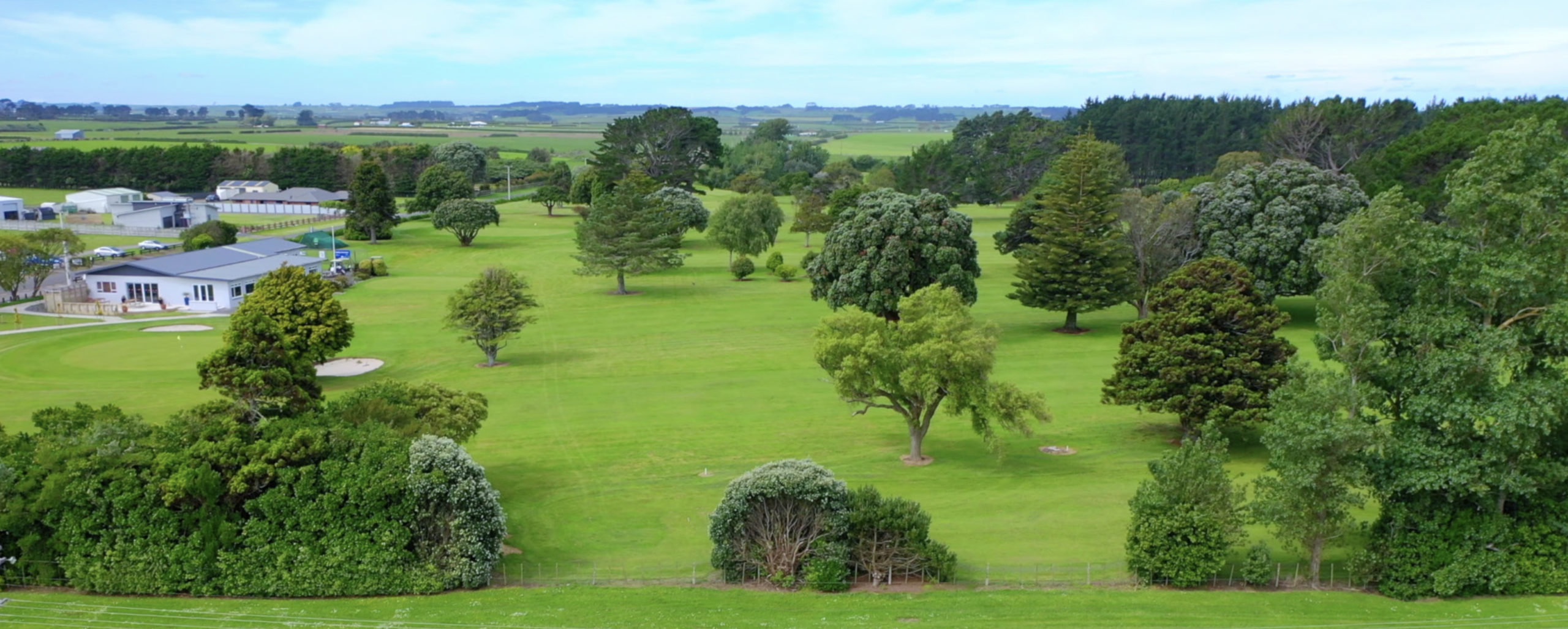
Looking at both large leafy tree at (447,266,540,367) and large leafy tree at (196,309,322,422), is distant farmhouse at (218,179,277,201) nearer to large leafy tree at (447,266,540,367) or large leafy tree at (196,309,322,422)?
large leafy tree at (447,266,540,367)

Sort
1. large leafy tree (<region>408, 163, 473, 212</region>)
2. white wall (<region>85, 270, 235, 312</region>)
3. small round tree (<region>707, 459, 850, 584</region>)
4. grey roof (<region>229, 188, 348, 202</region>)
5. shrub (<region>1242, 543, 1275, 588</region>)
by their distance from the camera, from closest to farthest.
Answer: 1. shrub (<region>1242, 543, 1275, 588</region>)
2. small round tree (<region>707, 459, 850, 584</region>)
3. white wall (<region>85, 270, 235, 312</region>)
4. large leafy tree (<region>408, 163, 473, 212</region>)
5. grey roof (<region>229, 188, 348, 202</region>)

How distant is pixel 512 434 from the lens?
38.5 meters

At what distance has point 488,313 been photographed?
162 feet

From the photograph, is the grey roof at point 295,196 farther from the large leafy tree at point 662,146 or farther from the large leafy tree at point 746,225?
the large leafy tree at point 746,225

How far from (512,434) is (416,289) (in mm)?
35810

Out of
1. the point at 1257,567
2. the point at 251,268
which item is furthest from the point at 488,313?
the point at 1257,567

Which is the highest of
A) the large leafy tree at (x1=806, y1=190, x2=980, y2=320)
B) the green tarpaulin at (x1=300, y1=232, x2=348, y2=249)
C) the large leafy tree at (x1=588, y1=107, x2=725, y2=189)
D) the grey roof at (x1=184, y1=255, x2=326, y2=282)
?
the large leafy tree at (x1=588, y1=107, x2=725, y2=189)

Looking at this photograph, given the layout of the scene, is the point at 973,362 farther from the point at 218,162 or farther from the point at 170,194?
Result: the point at 218,162

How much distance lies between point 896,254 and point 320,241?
5658cm

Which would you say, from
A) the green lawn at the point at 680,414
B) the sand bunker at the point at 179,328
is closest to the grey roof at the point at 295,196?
the green lawn at the point at 680,414

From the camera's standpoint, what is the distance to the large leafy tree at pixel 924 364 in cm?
3384

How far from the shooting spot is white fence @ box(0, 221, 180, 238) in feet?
326

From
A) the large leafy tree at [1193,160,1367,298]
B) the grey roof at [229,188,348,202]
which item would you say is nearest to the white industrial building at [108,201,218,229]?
the grey roof at [229,188,348,202]

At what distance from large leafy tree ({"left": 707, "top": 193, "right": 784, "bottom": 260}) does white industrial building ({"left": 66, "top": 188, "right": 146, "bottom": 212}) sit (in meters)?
67.1
